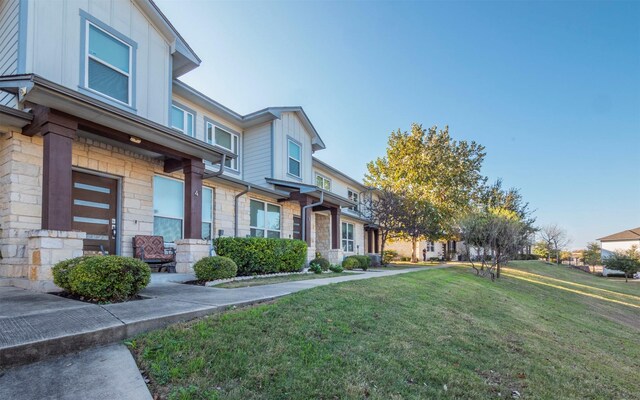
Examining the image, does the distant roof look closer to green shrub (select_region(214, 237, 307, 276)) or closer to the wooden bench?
green shrub (select_region(214, 237, 307, 276))

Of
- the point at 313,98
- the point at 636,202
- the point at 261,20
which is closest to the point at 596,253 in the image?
the point at 636,202

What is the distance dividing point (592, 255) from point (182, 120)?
50.7 metres

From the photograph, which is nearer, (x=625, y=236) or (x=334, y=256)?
(x=334, y=256)

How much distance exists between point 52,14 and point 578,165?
31.0 meters

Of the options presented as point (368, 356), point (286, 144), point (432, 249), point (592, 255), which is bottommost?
point (592, 255)

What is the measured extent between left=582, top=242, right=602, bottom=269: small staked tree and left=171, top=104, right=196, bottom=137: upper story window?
155 ft

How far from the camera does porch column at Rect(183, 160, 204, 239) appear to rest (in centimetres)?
834

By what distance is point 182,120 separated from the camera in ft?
38.3

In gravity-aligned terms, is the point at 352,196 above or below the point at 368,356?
above

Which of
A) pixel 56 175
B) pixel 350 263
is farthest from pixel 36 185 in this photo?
pixel 350 263

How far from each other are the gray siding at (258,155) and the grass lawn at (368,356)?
8231 millimetres

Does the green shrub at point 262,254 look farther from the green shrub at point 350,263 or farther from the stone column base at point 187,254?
the green shrub at point 350,263

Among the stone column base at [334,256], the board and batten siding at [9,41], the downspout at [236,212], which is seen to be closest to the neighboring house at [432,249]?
the stone column base at [334,256]

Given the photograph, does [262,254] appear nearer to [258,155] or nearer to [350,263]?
[258,155]
